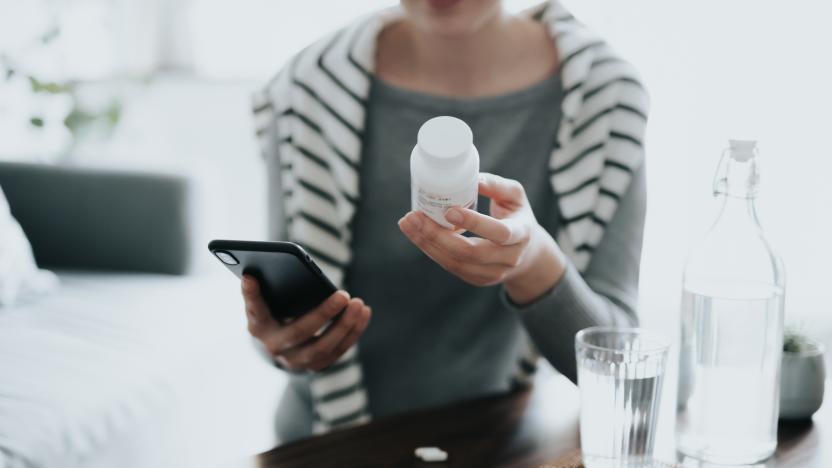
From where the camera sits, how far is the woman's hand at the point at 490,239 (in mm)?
590

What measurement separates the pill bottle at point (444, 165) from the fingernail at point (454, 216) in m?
0.01

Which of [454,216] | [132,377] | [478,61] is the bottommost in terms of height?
[132,377]

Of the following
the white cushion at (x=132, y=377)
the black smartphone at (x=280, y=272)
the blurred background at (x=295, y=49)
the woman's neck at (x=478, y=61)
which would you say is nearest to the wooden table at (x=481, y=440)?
the black smartphone at (x=280, y=272)

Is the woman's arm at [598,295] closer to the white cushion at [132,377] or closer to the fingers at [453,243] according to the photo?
the fingers at [453,243]


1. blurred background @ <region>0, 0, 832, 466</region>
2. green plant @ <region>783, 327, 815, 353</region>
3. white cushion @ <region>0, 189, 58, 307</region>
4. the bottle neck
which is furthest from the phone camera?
blurred background @ <region>0, 0, 832, 466</region>

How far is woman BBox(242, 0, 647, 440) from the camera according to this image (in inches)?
37.5

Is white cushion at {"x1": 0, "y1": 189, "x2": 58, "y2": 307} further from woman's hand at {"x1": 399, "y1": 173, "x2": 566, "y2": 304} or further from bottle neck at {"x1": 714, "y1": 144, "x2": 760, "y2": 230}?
bottle neck at {"x1": 714, "y1": 144, "x2": 760, "y2": 230}

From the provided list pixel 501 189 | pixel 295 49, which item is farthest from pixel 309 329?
pixel 295 49

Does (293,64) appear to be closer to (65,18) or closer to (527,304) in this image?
(527,304)

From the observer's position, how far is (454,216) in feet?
1.88

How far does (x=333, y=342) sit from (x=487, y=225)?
271 millimetres

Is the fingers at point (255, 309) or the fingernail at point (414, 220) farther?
the fingers at point (255, 309)

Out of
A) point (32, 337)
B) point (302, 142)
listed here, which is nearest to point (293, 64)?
point (302, 142)

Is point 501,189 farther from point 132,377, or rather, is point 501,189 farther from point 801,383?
point 132,377
